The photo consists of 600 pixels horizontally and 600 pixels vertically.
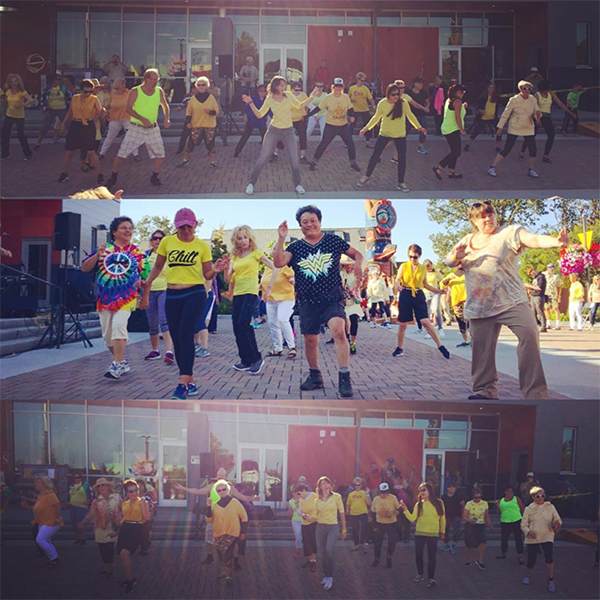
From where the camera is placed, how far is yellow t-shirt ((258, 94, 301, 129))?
608cm

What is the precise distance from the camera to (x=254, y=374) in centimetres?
576

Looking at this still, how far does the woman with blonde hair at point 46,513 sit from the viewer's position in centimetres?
596

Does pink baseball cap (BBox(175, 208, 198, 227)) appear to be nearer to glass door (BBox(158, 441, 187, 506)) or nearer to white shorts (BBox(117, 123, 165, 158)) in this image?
white shorts (BBox(117, 123, 165, 158))

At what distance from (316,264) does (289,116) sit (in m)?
1.87

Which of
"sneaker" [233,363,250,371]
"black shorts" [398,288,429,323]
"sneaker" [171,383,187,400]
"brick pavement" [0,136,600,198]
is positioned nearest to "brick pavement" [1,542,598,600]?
"sneaker" [233,363,250,371]

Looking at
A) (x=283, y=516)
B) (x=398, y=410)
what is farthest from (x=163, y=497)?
(x=398, y=410)

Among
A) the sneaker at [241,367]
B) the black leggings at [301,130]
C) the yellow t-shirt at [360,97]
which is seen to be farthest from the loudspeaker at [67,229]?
the yellow t-shirt at [360,97]

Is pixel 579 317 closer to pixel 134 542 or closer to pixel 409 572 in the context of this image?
pixel 409 572

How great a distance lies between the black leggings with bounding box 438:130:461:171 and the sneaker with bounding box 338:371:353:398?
8.39 ft

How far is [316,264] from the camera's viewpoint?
16.7ft

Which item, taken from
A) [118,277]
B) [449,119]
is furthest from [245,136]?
[449,119]

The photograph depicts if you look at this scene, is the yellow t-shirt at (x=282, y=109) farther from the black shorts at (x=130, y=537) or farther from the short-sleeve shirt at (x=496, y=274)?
the black shorts at (x=130, y=537)

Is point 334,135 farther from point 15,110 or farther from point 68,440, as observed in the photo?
point 68,440

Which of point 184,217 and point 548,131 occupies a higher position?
point 548,131
